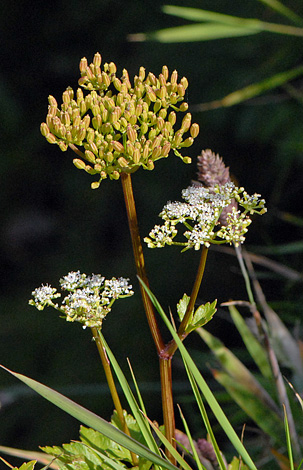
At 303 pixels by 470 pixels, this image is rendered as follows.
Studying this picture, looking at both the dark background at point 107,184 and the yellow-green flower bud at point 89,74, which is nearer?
the yellow-green flower bud at point 89,74

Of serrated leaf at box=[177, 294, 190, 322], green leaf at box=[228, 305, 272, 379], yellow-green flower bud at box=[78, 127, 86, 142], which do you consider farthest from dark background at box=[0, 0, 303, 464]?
yellow-green flower bud at box=[78, 127, 86, 142]

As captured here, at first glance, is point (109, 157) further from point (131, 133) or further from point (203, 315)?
point (203, 315)

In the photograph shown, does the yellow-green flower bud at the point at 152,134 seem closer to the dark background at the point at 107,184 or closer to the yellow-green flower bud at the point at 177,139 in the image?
the yellow-green flower bud at the point at 177,139

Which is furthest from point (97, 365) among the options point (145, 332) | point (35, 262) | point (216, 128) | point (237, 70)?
point (237, 70)

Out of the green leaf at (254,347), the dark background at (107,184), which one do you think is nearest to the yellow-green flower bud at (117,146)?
the green leaf at (254,347)

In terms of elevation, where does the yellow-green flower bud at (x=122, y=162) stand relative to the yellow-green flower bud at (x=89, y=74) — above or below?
below

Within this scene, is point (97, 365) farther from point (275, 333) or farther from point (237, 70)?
point (237, 70)

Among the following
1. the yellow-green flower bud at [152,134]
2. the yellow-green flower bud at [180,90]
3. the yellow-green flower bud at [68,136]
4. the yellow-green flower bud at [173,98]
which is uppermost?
the yellow-green flower bud at [180,90]

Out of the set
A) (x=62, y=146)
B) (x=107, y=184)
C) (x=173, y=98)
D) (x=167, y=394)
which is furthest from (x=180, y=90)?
(x=107, y=184)
